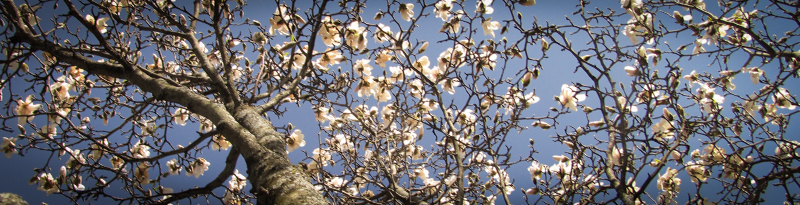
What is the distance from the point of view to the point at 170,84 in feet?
5.26

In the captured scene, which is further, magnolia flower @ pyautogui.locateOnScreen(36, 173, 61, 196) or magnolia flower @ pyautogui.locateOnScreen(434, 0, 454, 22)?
Answer: magnolia flower @ pyautogui.locateOnScreen(36, 173, 61, 196)

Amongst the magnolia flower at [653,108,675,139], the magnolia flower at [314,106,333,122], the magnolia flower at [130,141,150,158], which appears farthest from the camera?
the magnolia flower at [314,106,333,122]

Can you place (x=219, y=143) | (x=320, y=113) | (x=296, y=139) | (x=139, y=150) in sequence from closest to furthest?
(x=296, y=139), (x=219, y=143), (x=139, y=150), (x=320, y=113)

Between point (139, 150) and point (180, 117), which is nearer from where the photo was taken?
point (139, 150)

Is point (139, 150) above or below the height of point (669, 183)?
above

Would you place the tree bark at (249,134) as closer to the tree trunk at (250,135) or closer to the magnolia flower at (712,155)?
the tree trunk at (250,135)

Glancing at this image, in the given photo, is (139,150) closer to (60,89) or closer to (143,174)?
(143,174)

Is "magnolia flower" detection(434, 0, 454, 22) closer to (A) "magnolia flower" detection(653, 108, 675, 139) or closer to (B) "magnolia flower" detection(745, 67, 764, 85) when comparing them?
(A) "magnolia flower" detection(653, 108, 675, 139)

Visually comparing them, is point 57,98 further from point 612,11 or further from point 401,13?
point 612,11

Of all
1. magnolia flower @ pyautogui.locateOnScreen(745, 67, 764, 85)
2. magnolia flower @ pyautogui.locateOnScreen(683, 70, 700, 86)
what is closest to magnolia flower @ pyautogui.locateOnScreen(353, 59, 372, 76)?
magnolia flower @ pyautogui.locateOnScreen(683, 70, 700, 86)

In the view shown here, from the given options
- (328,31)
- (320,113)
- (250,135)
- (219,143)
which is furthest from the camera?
(320,113)

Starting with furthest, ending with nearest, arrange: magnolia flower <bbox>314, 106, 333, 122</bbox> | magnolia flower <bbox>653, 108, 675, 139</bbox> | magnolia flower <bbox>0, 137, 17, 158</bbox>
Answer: magnolia flower <bbox>314, 106, 333, 122</bbox>, magnolia flower <bbox>0, 137, 17, 158</bbox>, magnolia flower <bbox>653, 108, 675, 139</bbox>

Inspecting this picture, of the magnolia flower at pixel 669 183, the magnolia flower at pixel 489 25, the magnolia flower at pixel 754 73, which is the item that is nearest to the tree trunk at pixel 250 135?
the magnolia flower at pixel 489 25

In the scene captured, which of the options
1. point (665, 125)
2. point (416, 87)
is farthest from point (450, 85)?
point (665, 125)
